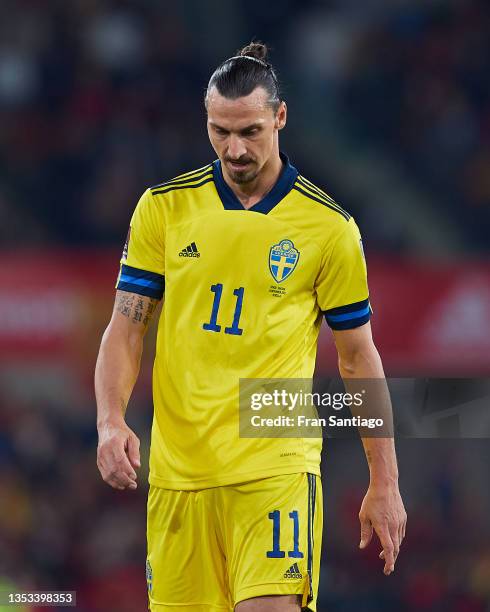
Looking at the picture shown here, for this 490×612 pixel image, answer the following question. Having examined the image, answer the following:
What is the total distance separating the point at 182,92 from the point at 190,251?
260 inches

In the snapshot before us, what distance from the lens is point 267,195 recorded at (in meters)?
3.93

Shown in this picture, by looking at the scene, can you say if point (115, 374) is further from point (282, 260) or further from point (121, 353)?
point (282, 260)

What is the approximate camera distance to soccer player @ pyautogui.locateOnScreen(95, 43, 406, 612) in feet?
12.3

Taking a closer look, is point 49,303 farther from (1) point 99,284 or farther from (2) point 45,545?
(2) point 45,545

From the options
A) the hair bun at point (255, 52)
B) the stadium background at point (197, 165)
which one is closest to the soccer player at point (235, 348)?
the hair bun at point (255, 52)

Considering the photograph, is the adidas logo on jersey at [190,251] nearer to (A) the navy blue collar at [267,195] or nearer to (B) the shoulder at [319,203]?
(A) the navy blue collar at [267,195]

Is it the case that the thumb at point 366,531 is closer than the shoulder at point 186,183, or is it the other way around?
the thumb at point 366,531

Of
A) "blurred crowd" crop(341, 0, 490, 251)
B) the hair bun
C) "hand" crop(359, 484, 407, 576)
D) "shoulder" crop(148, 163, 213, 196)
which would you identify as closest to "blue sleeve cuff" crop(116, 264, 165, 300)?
"shoulder" crop(148, 163, 213, 196)

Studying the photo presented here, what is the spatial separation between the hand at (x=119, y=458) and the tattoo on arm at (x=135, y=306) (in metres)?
0.48

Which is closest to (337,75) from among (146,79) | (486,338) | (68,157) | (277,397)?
(146,79)

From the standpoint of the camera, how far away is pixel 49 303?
28.0ft

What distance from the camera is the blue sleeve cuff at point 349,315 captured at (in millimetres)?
3877

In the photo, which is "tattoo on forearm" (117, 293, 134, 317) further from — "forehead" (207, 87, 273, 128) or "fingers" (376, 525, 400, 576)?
"fingers" (376, 525, 400, 576)

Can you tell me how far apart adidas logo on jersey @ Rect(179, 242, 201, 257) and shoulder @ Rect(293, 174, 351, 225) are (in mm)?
384
